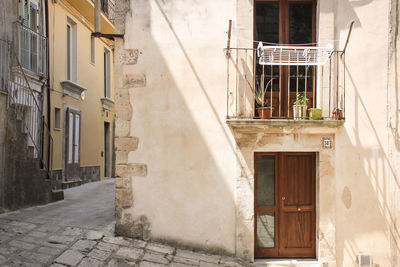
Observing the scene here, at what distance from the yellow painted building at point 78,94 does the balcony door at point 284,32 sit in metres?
6.21

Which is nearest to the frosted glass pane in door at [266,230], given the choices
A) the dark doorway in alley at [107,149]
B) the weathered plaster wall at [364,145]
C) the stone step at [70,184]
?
the weathered plaster wall at [364,145]

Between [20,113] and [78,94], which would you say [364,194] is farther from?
[78,94]

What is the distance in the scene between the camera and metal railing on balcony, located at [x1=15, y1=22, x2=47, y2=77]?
817 centimetres

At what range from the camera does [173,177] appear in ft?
18.7

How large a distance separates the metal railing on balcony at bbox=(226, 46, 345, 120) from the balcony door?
0.05 ft

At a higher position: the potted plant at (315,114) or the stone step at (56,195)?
the potted plant at (315,114)

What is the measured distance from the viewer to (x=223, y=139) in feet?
18.7

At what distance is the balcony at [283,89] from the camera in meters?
5.57

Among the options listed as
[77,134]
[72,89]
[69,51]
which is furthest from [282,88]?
[69,51]

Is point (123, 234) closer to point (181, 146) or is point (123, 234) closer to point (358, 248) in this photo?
point (181, 146)

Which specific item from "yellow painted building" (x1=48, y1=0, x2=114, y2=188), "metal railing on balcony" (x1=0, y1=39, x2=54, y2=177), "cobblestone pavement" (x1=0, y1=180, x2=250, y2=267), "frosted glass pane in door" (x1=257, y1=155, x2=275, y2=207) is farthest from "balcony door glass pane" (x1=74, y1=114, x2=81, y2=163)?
"frosted glass pane in door" (x1=257, y1=155, x2=275, y2=207)

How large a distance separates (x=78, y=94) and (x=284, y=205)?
7.94m

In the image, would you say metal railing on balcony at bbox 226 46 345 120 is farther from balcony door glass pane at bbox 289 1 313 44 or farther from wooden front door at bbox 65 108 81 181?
wooden front door at bbox 65 108 81 181

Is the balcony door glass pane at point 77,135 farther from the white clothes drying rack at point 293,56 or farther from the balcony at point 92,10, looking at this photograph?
the white clothes drying rack at point 293,56
